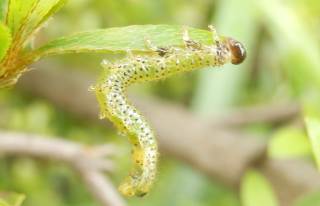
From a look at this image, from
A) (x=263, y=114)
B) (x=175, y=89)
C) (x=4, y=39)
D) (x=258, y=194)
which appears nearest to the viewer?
(x=4, y=39)

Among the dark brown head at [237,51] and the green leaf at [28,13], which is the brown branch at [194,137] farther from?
the green leaf at [28,13]

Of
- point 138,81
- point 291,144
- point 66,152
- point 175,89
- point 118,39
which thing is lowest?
point 175,89

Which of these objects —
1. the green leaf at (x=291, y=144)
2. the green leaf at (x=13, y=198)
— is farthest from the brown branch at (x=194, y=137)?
the green leaf at (x=13, y=198)

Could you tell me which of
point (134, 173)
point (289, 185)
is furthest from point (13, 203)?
point (289, 185)

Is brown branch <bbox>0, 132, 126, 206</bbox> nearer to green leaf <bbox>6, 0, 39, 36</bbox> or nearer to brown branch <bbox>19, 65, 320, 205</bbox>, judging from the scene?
brown branch <bbox>19, 65, 320, 205</bbox>

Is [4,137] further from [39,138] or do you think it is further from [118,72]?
[118,72]

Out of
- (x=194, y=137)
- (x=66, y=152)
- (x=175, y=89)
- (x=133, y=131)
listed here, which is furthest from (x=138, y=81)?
(x=175, y=89)

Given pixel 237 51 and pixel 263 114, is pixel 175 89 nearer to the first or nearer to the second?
pixel 263 114
